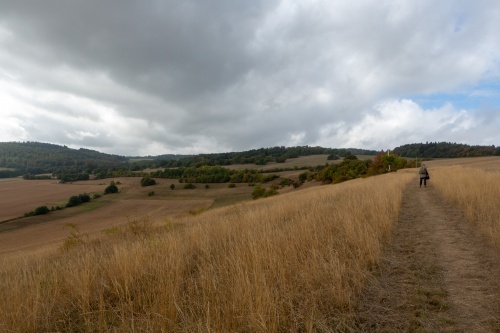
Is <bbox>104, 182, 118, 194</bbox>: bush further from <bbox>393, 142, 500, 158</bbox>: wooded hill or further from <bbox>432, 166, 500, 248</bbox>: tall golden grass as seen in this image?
<bbox>393, 142, 500, 158</bbox>: wooded hill

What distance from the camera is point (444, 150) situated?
112 m

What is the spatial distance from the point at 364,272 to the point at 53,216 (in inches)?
2900

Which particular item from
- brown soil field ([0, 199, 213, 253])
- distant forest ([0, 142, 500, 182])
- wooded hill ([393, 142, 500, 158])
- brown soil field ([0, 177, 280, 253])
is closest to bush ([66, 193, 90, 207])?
brown soil field ([0, 177, 280, 253])

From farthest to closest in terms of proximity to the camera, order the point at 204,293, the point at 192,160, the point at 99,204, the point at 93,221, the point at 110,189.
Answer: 1. the point at 192,160
2. the point at 110,189
3. the point at 99,204
4. the point at 93,221
5. the point at 204,293

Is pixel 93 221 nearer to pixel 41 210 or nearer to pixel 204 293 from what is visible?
pixel 41 210

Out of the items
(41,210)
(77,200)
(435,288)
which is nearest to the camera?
(435,288)

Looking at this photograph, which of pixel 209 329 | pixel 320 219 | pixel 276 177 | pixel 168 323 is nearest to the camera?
pixel 209 329

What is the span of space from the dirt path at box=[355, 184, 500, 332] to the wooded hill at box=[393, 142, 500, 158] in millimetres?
118072

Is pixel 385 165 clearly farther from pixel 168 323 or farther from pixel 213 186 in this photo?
pixel 168 323

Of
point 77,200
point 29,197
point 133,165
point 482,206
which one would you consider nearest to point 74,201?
point 77,200

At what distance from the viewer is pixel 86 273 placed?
158 inches

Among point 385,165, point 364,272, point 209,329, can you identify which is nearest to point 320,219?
point 364,272

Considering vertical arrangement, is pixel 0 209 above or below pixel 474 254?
below

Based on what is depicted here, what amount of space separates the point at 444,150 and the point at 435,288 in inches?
5362
